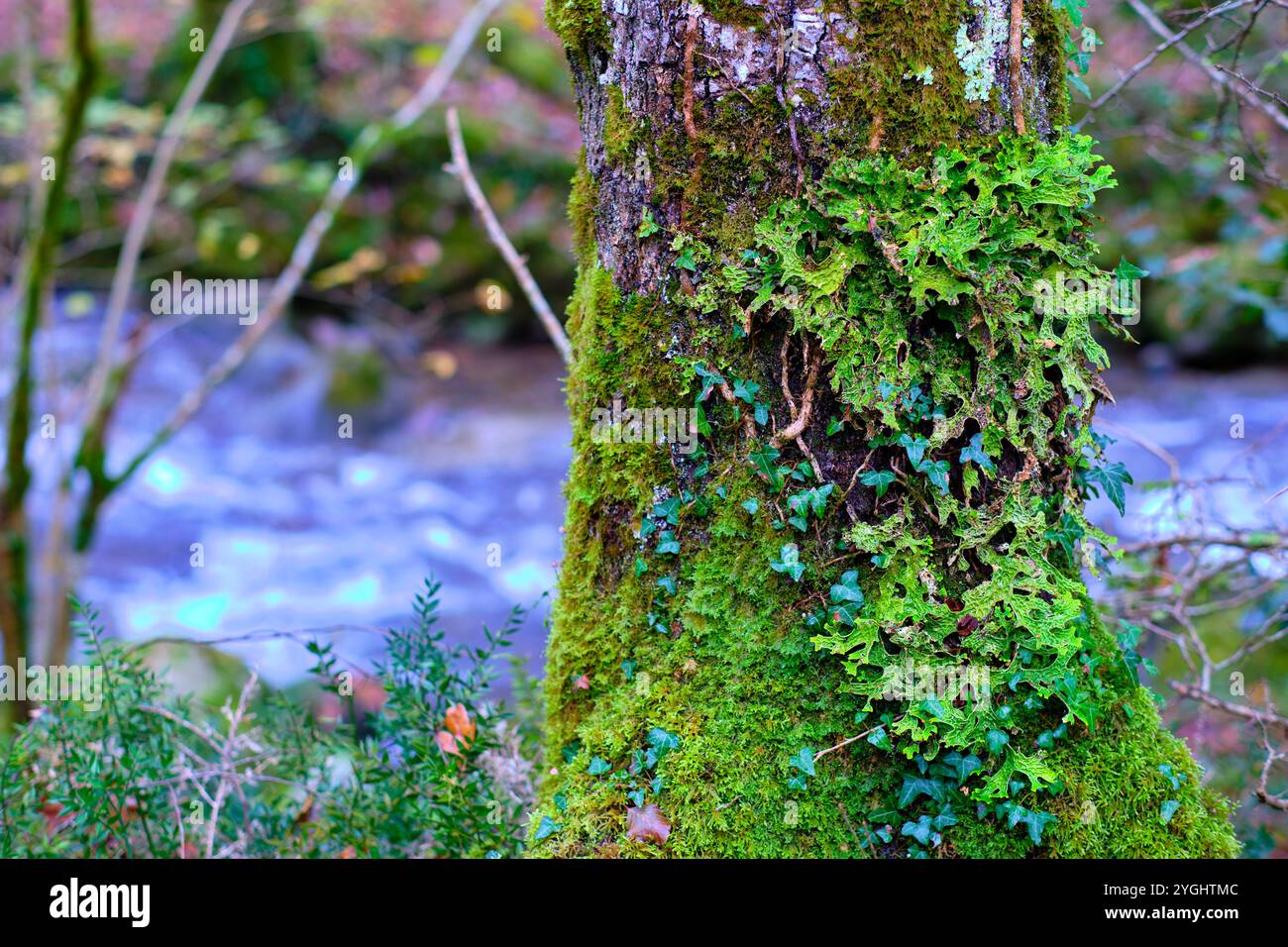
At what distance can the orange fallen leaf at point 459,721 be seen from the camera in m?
2.35

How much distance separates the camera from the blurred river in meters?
7.65

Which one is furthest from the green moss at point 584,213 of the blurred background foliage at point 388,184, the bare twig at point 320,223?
the blurred background foliage at point 388,184

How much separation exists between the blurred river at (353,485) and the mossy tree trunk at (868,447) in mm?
5022

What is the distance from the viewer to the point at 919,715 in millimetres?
1836

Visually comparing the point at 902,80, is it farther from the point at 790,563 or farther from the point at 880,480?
the point at 790,563

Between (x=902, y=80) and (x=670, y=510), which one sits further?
(x=670, y=510)

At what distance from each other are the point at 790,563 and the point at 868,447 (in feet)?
0.89

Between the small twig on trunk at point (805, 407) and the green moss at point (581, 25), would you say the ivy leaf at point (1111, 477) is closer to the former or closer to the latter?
the small twig on trunk at point (805, 407)

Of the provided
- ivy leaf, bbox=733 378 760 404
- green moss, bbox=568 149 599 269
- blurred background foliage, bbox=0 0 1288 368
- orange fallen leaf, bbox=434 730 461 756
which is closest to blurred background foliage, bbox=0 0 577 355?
blurred background foliage, bbox=0 0 1288 368

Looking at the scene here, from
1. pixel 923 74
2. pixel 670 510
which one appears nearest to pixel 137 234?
pixel 670 510

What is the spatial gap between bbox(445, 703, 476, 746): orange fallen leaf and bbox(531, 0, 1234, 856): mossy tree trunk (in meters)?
0.46

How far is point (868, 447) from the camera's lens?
1.92 metres

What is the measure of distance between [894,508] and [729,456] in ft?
1.11
